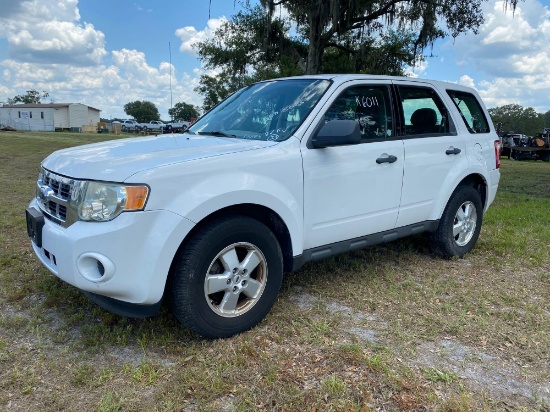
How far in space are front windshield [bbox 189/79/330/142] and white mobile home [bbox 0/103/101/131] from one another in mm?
61296

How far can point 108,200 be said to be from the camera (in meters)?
2.61

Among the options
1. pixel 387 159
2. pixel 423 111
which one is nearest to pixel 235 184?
pixel 387 159

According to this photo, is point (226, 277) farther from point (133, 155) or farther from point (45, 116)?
point (45, 116)

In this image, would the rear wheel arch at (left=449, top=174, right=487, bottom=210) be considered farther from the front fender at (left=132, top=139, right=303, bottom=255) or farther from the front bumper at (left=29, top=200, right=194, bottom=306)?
the front bumper at (left=29, top=200, right=194, bottom=306)

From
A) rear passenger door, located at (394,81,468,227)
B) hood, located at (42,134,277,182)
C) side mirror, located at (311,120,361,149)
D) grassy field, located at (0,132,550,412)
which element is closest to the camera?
grassy field, located at (0,132,550,412)

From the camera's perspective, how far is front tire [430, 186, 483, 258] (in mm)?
4625

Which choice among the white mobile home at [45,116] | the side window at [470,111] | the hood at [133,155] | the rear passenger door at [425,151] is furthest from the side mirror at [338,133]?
the white mobile home at [45,116]

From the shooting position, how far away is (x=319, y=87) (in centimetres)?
369

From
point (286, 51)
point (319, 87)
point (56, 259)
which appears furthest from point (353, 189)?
point (286, 51)

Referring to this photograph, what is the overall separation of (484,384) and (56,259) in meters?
2.62

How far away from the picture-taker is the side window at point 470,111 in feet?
15.6

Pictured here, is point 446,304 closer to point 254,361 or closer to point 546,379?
point 546,379

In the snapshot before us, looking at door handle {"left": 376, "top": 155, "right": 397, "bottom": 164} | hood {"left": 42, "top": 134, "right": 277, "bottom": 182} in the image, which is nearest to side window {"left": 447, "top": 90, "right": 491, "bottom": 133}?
door handle {"left": 376, "top": 155, "right": 397, "bottom": 164}

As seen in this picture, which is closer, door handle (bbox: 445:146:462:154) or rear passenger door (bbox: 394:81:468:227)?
rear passenger door (bbox: 394:81:468:227)
